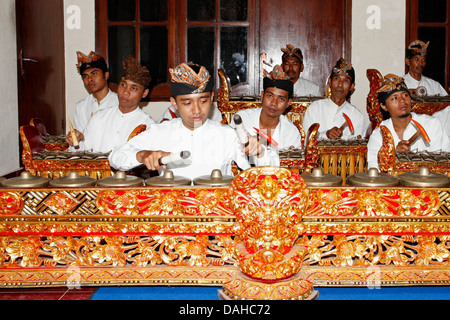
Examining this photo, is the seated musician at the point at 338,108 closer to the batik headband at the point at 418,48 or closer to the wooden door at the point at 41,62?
the batik headband at the point at 418,48

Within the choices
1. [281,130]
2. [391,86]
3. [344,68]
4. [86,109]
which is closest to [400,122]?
[391,86]

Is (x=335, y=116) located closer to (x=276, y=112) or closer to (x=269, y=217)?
(x=276, y=112)

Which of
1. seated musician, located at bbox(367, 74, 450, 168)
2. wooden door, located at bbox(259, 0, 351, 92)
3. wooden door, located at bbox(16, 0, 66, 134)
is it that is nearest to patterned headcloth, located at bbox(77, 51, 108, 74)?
wooden door, located at bbox(16, 0, 66, 134)

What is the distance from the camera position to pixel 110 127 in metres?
4.08

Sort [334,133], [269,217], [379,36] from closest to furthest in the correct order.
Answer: [269,217] < [334,133] < [379,36]

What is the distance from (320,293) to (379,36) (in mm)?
4574

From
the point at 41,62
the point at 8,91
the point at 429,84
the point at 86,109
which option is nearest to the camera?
the point at 8,91

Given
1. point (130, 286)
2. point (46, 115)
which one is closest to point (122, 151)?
point (130, 286)

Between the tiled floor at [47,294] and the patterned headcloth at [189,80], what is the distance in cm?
102

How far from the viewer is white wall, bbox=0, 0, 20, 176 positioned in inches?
163

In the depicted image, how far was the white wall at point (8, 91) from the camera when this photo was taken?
4137 mm

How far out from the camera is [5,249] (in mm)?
1573

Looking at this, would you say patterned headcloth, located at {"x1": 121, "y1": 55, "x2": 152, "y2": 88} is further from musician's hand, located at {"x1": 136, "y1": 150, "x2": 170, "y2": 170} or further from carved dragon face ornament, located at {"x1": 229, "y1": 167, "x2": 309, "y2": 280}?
carved dragon face ornament, located at {"x1": 229, "y1": 167, "x2": 309, "y2": 280}

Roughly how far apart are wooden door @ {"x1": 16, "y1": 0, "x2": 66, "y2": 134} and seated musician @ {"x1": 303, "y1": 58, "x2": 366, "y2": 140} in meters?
2.67
